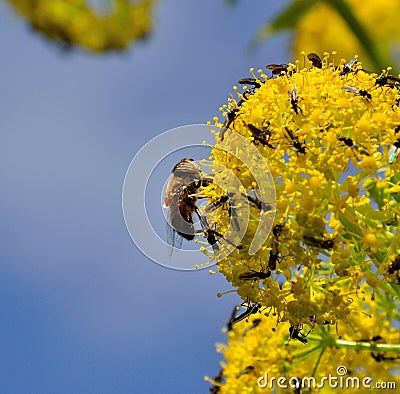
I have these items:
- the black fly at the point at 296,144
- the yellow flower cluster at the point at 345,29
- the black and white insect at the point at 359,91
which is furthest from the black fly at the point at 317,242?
the yellow flower cluster at the point at 345,29

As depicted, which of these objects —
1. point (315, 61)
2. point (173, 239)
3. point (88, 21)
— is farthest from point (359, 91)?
point (88, 21)

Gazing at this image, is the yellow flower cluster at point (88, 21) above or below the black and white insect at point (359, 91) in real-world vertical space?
above

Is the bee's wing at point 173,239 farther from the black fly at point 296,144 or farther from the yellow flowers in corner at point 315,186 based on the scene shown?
the black fly at point 296,144

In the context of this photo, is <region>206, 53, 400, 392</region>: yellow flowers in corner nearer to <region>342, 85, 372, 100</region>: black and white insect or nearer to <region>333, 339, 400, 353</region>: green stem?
<region>342, 85, 372, 100</region>: black and white insect

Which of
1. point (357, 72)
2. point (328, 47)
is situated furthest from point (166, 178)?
point (328, 47)

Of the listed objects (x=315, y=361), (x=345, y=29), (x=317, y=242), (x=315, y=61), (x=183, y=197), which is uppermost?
(x=345, y=29)

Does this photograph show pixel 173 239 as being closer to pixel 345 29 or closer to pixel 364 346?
pixel 364 346

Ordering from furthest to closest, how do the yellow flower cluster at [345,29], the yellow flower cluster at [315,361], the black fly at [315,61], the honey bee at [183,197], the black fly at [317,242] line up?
the yellow flower cluster at [345,29], the yellow flower cluster at [315,361], the honey bee at [183,197], the black fly at [315,61], the black fly at [317,242]
